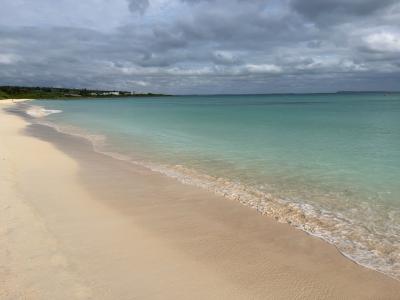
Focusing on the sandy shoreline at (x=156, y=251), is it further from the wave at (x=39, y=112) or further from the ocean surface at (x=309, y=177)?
the wave at (x=39, y=112)

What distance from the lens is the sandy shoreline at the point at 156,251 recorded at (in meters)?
5.32

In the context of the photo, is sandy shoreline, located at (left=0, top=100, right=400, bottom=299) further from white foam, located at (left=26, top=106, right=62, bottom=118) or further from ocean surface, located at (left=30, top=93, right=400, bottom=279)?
white foam, located at (left=26, top=106, right=62, bottom=118)

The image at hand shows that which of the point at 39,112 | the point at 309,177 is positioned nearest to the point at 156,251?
the point at 309,177

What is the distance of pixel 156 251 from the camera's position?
21.6 feet

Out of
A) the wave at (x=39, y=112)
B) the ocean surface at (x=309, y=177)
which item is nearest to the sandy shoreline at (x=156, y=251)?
the ocean surface at (x=309, y=177)

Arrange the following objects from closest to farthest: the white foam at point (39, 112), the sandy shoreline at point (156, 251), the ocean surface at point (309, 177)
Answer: the sandy shoreline at point (156, 251) < the ocean surface at point (309, 177) < the white foam at point (39, 112)

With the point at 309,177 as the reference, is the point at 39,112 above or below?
below

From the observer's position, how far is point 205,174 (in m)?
13.3

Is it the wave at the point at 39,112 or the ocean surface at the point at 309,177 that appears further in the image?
the wave at the point at 39,112

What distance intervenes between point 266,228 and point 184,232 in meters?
1.71

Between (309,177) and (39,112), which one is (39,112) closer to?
(39,112)

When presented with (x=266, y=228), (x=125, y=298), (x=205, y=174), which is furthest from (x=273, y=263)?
(x=205, y=174)

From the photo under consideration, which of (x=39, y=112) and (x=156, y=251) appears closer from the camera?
→ (x=156, y=251)

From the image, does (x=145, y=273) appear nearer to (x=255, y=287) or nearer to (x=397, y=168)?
(x=255, y=287)
